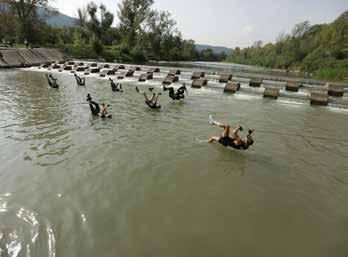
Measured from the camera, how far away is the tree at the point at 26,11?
5594 centimetres

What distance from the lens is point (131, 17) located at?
3027 inches

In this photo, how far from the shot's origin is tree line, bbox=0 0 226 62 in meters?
57.7

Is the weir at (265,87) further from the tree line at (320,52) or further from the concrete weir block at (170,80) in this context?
the tree line at (320,52)

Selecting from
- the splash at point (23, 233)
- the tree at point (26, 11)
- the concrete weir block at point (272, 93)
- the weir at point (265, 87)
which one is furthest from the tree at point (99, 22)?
the splash at point (23, 233)

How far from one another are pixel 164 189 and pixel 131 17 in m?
77.5

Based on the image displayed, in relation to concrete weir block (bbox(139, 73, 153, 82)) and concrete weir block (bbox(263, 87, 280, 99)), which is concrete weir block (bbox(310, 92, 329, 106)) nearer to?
concrete weir block (bbox(263, 87, 280, 99))

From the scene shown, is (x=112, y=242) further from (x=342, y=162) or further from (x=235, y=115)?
(x=235, y=115)

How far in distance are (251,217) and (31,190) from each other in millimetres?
5863

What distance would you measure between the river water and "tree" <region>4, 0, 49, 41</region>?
170ft

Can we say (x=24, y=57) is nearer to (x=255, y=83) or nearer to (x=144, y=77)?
(x=144, y=77)

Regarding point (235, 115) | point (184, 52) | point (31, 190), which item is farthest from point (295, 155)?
point (184, 52)

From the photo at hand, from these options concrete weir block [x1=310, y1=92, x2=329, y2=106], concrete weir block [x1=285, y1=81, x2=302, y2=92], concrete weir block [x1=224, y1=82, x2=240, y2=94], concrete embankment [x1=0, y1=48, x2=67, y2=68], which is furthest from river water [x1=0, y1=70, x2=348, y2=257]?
concrete embankment [x1=0, y1=48, x2=67, y2=68]

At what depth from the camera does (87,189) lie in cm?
758

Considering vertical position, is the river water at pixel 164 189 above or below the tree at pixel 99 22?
below
